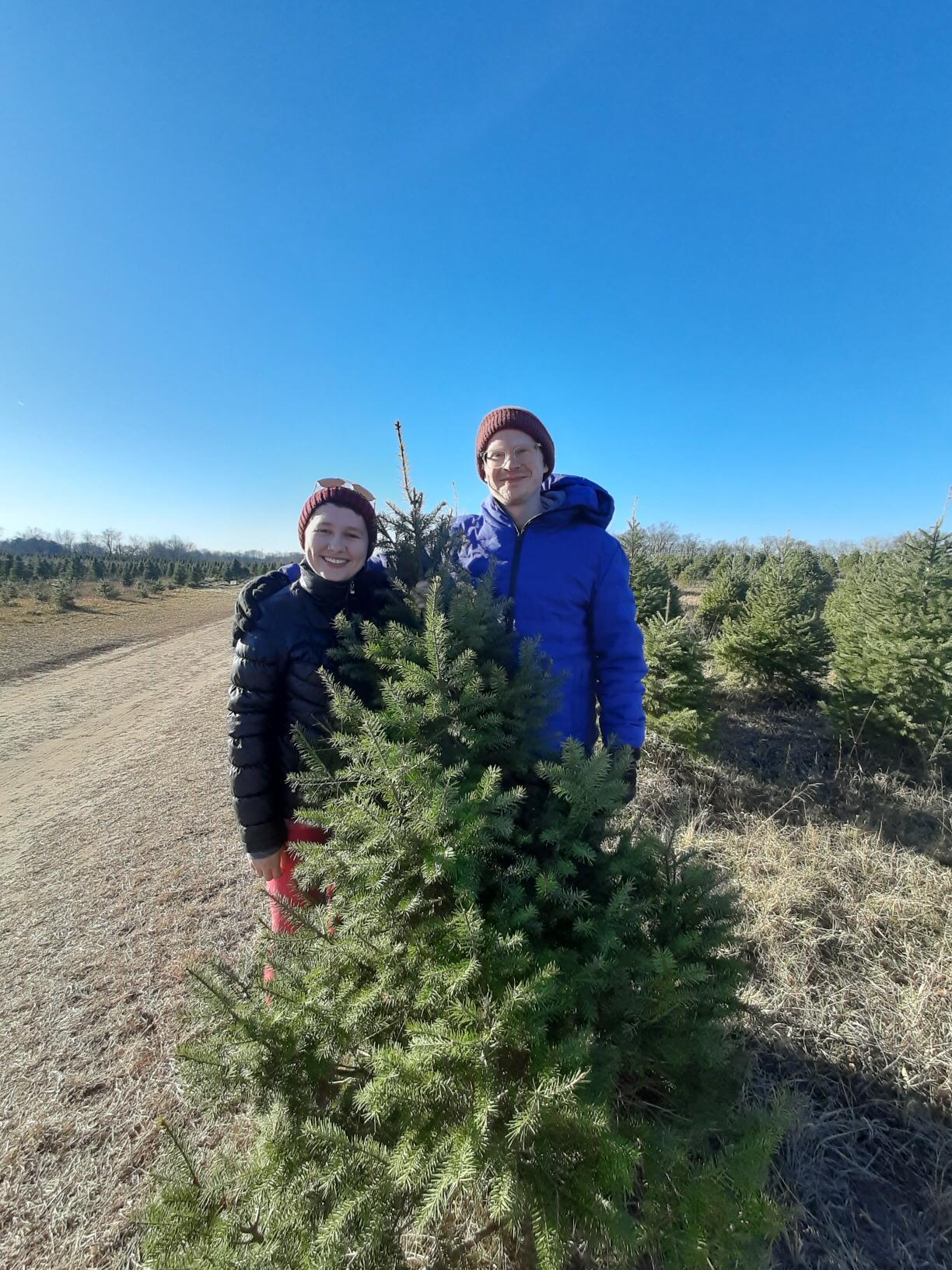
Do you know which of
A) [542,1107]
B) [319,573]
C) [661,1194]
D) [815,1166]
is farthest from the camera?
[319,573]

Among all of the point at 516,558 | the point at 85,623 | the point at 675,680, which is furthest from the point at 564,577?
the point at 85,623

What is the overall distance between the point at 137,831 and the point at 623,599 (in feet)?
21.9

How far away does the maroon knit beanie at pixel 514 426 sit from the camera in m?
2.64

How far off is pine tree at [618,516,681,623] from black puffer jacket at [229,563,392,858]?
7908 mm

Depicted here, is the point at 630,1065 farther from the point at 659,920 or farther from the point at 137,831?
the point at 137,831

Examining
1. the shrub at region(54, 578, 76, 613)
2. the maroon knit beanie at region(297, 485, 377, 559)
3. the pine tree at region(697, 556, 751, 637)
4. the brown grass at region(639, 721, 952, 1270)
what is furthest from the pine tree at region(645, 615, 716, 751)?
the shrub at region(54, 578, 76, 613)

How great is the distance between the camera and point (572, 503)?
2537mm

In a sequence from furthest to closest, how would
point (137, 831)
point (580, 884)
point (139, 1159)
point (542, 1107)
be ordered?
1. point (137, 831)
2. point (139, 1159)
3. point (580, 884)
4. point (542, 1107)

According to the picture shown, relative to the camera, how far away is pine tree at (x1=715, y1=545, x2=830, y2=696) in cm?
920

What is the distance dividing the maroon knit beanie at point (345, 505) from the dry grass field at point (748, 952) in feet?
7.29

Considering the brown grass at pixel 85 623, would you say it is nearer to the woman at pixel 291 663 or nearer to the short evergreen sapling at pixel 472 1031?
the woman at pixel 291 663

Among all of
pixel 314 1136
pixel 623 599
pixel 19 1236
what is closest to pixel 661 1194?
pixel 314 1136

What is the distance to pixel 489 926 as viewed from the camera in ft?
4.78

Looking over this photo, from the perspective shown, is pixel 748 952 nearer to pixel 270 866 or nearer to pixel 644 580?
pixel 270 866
